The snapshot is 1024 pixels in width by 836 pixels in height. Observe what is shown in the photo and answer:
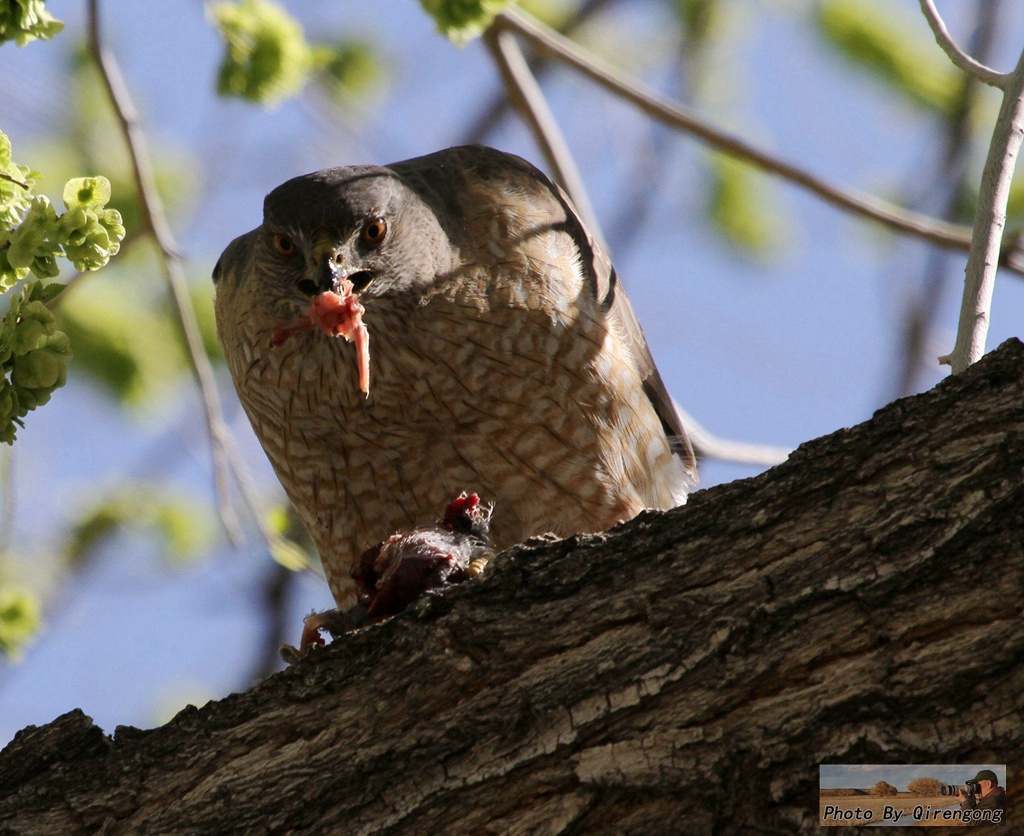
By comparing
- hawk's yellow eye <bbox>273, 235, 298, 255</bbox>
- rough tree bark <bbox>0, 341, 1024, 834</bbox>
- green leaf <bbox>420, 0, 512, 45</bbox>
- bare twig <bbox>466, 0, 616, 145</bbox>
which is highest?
bare twig <bbox>466, 0, 616, 145</bbox>

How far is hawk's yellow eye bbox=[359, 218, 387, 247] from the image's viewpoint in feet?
12.9

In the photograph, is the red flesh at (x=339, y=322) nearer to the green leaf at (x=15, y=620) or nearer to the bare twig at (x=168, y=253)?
the bare twig at (x=168, y=253)

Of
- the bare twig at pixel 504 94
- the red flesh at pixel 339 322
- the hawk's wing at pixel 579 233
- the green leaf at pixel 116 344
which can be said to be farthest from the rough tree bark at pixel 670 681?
the bare twig at pixel 504 94

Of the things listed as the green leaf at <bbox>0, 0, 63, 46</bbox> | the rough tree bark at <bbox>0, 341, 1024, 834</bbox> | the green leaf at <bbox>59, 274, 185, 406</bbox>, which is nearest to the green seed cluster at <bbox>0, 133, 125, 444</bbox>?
the green leaf at <bbox>0, 0, 63, 46</bbox>

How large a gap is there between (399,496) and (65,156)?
395 centimetres

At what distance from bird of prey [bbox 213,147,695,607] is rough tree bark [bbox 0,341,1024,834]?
4.60ft

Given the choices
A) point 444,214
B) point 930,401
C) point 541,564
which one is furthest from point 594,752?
point 444,214

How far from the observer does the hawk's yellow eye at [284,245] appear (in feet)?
12.9

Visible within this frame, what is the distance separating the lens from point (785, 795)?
7.13 feet

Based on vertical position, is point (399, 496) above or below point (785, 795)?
above

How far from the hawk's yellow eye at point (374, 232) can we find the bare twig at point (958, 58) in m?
1.75

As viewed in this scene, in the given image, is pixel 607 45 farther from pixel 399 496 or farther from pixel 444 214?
pixel 399 496

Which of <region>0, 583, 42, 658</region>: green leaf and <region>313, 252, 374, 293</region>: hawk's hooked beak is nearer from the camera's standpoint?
<region>0, 583, 42, 658</region>: green leaf

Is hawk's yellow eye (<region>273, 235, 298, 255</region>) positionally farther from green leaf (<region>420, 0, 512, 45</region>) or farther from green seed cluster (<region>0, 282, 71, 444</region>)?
green seed cluster (<region>0, 282, 71, 444</region>)
